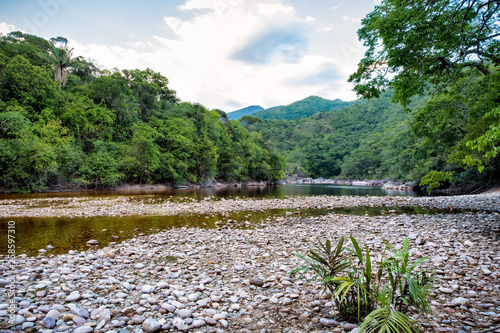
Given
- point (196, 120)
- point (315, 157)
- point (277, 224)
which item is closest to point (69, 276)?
point (277, 224)

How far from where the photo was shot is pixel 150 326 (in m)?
2.85

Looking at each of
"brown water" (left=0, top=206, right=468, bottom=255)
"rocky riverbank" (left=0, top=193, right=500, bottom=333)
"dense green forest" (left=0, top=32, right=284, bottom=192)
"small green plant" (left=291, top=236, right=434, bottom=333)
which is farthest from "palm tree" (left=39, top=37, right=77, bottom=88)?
"small green plant" (left=291, top=236, right=434, bottom=333)

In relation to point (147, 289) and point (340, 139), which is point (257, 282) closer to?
point (147, 289)

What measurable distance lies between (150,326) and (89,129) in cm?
4098

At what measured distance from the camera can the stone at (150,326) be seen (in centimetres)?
A: 283

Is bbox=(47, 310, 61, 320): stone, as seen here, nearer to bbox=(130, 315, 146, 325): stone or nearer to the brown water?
bbox=(130, 315, 146, 325): stone

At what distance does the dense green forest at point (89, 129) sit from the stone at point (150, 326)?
29685 mm

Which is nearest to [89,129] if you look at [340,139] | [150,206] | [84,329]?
[150,206]

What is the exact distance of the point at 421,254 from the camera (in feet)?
17.4

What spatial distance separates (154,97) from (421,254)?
55415 millimetres

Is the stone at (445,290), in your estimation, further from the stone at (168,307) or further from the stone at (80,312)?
the stone at (80,312)

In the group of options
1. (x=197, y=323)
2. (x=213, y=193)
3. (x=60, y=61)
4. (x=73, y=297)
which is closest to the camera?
(x=197, y=323)

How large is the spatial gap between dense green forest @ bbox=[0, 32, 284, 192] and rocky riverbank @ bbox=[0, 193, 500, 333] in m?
26.9

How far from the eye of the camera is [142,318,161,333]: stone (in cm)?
283
